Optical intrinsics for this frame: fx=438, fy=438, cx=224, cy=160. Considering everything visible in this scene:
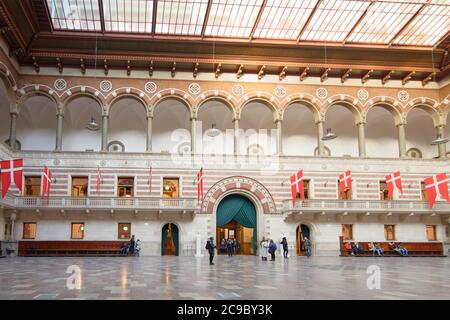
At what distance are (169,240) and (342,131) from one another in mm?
19139

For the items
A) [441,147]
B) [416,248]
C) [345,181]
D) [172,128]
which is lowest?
[416,248]

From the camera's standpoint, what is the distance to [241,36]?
112 feet

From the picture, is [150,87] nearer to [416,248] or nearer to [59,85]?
[59,85]

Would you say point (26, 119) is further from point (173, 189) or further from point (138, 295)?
point (138, 295)

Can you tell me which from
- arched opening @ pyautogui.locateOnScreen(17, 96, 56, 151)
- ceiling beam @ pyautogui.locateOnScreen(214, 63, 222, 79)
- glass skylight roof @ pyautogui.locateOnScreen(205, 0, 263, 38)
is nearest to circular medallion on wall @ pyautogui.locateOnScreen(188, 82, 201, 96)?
ceiling beam @ pyautogui.locateOnScreen(214, 63, 222, 79)

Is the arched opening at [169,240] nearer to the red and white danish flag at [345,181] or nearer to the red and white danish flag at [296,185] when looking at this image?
the red and white danish flag at [296,185]

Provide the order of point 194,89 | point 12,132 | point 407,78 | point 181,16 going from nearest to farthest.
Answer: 1. point 181,16
2. point 12,132
3. point 194,89
4. point 407,78

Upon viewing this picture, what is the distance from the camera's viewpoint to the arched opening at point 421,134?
136ft

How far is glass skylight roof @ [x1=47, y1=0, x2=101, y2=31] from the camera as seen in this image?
2984cm

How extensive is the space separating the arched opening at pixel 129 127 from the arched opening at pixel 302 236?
15.1m

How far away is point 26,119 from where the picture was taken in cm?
3750

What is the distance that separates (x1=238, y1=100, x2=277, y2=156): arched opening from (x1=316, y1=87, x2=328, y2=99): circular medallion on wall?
4472 millimetres

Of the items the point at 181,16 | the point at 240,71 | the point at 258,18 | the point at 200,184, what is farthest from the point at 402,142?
the point at 181,16

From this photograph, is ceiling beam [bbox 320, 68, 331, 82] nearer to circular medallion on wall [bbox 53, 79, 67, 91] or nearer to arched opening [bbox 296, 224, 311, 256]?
arched opening [bbox 296, 224, 311, 256]
